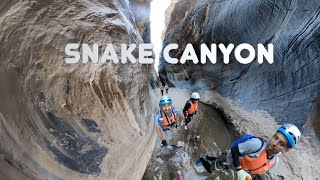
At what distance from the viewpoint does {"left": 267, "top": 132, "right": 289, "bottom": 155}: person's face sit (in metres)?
2.50

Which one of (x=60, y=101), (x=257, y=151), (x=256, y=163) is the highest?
(x=60, y=101)

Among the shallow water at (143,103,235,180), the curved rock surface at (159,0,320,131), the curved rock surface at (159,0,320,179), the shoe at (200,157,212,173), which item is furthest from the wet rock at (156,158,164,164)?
the curved rock surface at (159,0,320,131)

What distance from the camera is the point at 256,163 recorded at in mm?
2721

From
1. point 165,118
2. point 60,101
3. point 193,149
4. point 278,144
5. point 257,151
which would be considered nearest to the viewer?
point 60,101

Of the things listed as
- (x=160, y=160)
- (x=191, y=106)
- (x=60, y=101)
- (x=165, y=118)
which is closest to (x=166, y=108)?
(x=165, y=118)

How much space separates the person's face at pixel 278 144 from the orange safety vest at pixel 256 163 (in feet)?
0.38

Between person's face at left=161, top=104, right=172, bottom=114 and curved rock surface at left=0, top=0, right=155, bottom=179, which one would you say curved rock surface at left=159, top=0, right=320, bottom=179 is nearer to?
person's face at left=161, top=104, right=172, bottom=114

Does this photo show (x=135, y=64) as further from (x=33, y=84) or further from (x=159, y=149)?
(x=33, y=84)

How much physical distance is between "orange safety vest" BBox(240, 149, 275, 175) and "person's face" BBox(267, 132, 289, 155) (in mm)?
115

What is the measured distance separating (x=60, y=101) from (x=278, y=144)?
226 cm

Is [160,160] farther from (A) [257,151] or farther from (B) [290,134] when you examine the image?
(B) [290,134]

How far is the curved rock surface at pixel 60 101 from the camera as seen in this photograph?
→ 6.30ft

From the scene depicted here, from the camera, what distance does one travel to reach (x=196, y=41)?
7797 mm

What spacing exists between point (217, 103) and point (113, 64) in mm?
3650
